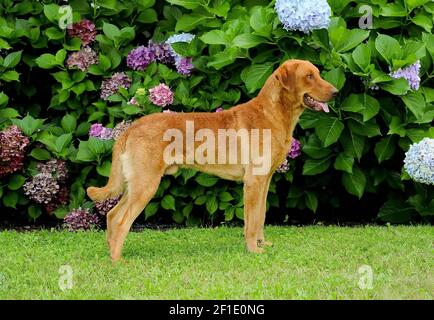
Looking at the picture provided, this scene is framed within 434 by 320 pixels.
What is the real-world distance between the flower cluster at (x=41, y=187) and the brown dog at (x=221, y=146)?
149 cm

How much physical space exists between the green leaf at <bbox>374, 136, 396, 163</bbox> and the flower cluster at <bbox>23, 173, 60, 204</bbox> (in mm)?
2880

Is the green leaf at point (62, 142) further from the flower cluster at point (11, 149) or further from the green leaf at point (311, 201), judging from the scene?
the green leaf at point (311, 201)

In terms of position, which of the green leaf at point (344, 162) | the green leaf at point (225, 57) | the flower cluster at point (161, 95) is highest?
the green leaf at point (225, 57)

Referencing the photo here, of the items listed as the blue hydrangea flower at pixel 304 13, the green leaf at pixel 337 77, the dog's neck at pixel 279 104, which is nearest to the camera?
the dog's neck at pixel 279 104

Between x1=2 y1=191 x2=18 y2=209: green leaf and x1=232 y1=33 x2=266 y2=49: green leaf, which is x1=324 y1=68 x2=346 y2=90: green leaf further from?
x1=2 y1=191 x2=18 y2=209: green leaf

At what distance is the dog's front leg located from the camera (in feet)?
21.5

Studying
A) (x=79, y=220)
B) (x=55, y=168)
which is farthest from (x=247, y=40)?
(x=79, y=220)

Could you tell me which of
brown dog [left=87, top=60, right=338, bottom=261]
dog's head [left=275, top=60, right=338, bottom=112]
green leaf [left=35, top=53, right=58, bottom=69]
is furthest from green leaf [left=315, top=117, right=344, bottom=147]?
green leaf [left=35, top=53, right=58, bottom=69]

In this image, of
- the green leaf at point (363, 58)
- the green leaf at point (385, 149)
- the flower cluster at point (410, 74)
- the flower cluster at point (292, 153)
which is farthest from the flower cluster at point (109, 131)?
the flower cluster at point (410, 74)

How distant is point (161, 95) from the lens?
7.75 m

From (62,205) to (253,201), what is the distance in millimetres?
2290

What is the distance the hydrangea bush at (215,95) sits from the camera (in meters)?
7.54

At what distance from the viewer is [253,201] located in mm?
6562

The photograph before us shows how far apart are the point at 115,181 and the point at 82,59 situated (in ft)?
6.68
